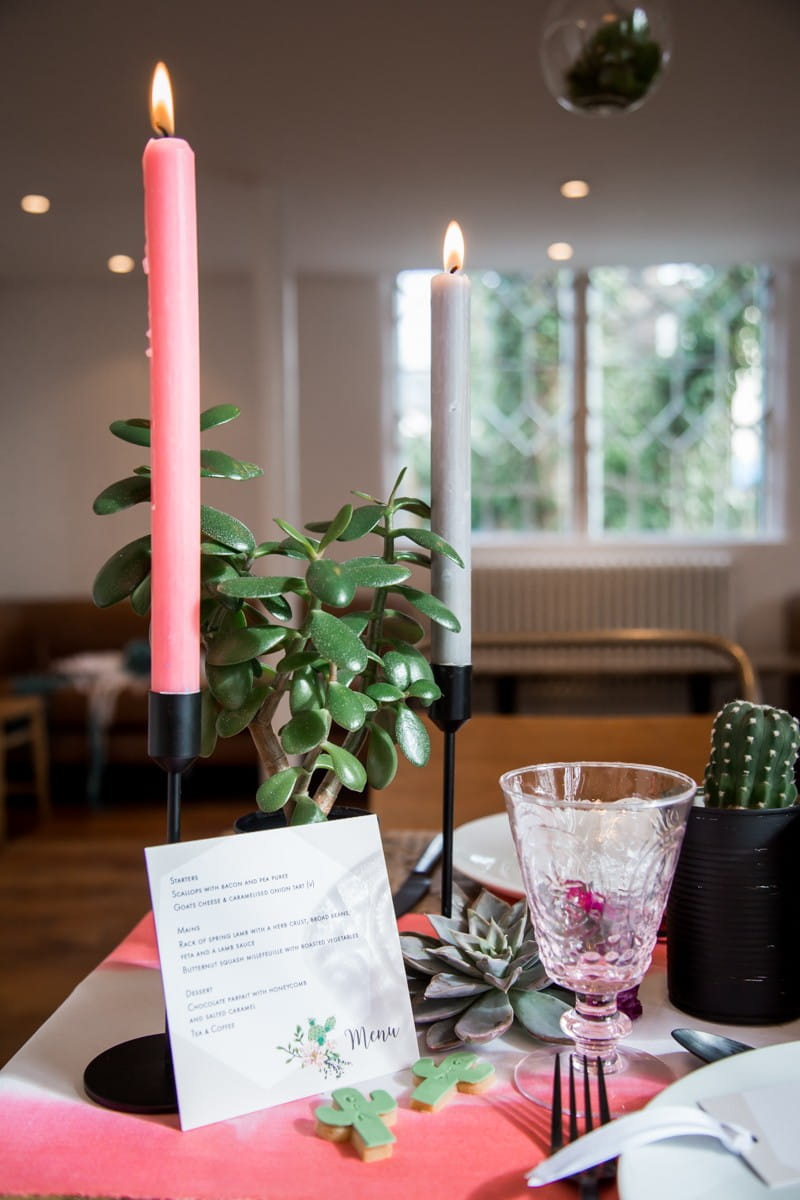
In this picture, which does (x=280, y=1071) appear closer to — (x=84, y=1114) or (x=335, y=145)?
(x=84, y=1114)

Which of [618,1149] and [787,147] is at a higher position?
[787,147]

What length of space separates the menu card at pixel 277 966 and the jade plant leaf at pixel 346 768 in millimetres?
20

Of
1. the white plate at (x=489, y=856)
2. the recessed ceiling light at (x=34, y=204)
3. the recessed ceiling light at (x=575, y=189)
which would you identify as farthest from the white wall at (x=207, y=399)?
the white plate at (x=489, y=856)

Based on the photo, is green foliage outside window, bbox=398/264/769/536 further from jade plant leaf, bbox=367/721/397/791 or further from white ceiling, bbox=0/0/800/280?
jade plant leaf, bbox=367/721/397/791

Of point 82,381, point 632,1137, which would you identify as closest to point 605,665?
point 82,381

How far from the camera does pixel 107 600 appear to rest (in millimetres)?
558

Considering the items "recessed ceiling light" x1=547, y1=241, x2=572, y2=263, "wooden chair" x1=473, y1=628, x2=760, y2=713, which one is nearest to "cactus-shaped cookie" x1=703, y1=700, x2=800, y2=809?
"wooden chair" x1=473, y1=628, x2=760, y2=713

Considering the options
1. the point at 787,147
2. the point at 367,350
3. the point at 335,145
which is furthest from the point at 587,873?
the point at 367,350

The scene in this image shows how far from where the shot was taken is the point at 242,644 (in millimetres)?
525

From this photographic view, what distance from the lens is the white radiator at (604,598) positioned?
247 inches

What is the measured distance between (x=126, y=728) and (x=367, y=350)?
2.79m

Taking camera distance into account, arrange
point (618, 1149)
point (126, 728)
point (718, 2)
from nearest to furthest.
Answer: point (618, 1149) → point (718, 2) → point (126, 728)

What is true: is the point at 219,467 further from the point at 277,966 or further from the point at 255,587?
the point at 277,966

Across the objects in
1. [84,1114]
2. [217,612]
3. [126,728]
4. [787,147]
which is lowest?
[126,728]
